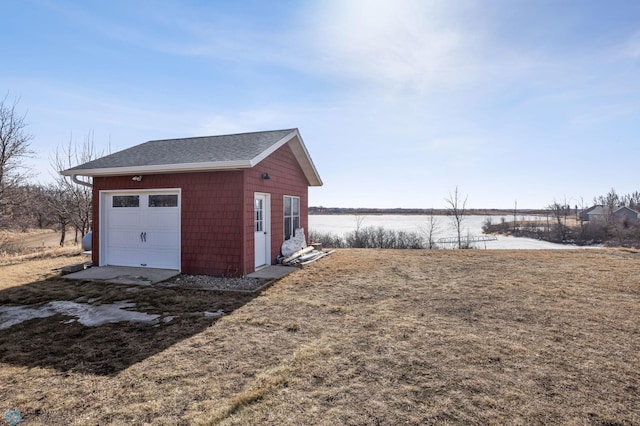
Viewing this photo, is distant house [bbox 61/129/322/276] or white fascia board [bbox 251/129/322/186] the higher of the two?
white fascia board [bbox 251/129/322/186]

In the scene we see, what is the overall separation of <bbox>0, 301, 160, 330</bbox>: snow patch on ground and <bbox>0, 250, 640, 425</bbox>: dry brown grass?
260 mm

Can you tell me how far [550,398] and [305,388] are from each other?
1990 mm

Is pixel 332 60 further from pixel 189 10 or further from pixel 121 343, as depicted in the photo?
pixel 121 343

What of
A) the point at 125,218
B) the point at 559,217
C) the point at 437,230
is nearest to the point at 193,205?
the point at 125,218

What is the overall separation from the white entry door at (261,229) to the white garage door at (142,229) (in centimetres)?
186

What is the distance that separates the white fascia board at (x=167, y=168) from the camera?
6.87 meters

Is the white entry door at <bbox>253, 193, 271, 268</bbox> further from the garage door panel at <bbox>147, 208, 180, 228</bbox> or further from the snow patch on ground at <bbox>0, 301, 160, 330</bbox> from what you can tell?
the snow patch on ground at <bbox>0, 301, 160, 330</bbox>

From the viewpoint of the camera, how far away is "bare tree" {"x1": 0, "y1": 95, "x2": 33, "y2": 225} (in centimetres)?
1370

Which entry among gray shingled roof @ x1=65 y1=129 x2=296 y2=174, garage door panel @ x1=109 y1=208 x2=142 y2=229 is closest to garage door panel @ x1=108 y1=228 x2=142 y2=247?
garage door panel @ x1=109 y1=208 x2=142 y2=229

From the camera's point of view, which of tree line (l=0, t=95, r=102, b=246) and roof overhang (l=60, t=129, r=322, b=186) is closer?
roof overhang (l=60, t=129, r=322, b=186)

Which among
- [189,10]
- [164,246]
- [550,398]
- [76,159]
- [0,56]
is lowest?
[550,398]

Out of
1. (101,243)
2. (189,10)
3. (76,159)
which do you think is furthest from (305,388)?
(76,159)

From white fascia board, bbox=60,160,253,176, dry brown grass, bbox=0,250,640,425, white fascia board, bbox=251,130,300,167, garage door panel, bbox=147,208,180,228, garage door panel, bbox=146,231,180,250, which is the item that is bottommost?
dry brown grass, bbox=0,250,640,425

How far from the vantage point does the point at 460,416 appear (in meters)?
2.32
